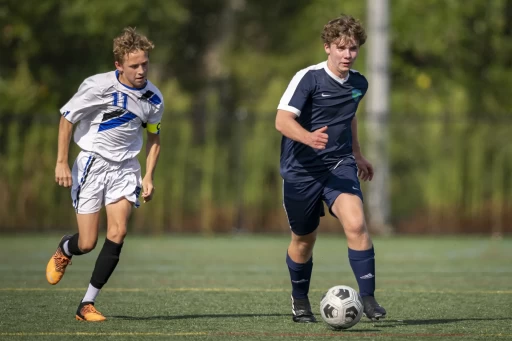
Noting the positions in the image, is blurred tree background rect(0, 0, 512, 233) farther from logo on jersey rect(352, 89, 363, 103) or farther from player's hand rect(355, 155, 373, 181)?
logo on jersey rect(352, 89, 363, 103)

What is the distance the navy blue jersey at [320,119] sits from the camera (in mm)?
7438

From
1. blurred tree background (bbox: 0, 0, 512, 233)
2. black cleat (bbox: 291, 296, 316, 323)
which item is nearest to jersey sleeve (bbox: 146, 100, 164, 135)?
black cleat (bbox: 291, 296, 316, 323)

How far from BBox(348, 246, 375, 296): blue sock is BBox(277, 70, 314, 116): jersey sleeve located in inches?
42.0

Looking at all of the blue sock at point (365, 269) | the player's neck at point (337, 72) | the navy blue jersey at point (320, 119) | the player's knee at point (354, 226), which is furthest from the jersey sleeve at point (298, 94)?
the blue sock at point (365, 269)

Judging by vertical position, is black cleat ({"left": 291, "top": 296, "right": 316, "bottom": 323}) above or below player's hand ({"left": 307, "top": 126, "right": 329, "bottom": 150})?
below

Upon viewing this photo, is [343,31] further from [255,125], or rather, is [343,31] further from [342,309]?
[255,125]

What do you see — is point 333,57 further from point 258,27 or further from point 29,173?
point 258,27

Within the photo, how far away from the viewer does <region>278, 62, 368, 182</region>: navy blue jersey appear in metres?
7.44

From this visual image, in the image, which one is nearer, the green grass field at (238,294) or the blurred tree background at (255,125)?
the green grass field at (238,294)

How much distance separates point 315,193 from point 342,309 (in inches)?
36.1

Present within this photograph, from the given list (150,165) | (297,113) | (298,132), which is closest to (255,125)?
(150,165)

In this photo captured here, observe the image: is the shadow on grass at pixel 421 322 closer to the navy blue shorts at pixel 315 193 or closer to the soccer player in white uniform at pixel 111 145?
the navy blue shorts at pixel 315 193

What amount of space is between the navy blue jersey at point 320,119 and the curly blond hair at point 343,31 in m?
0.25

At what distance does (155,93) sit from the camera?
8.07 meters
